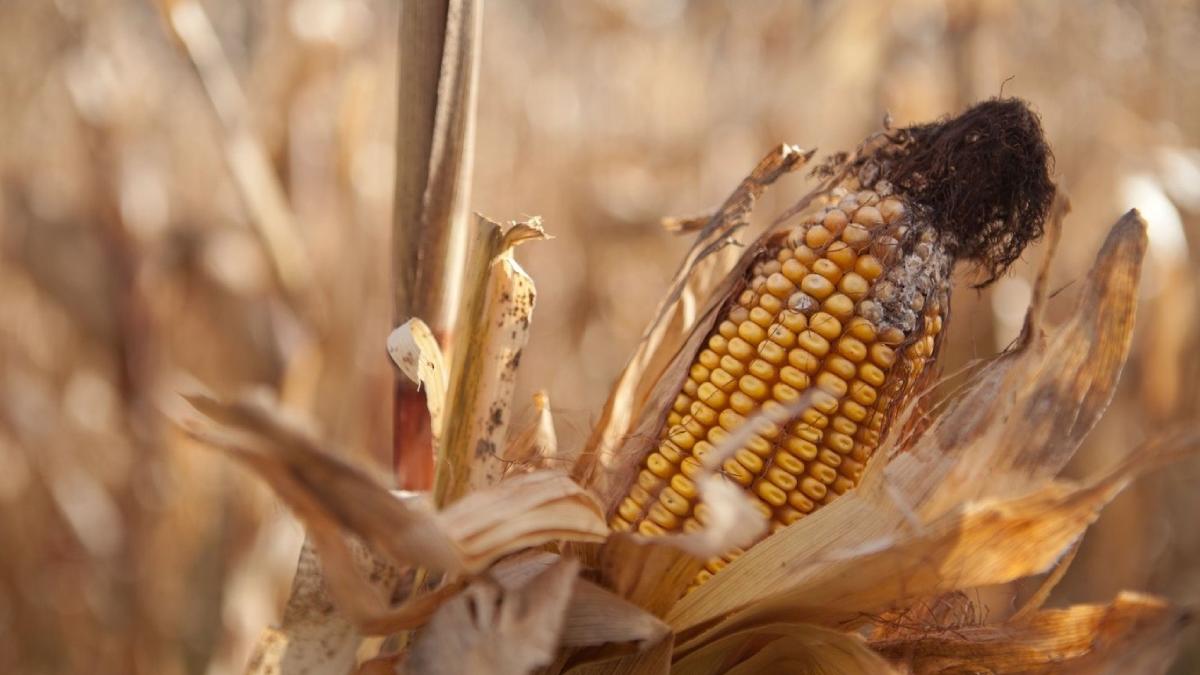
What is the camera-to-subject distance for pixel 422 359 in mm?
1093

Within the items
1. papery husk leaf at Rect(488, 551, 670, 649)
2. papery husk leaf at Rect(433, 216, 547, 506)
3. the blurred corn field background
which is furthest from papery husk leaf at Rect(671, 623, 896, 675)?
the blurred corn field background

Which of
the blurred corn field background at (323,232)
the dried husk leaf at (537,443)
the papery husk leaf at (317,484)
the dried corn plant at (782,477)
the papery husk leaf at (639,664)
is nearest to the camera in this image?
the papery husk leaf at (317,484)

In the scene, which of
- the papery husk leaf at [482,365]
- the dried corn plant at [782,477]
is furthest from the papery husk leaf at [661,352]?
the papery husk leaf at [482,365]

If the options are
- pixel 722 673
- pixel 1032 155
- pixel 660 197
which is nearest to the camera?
pixel 722 673

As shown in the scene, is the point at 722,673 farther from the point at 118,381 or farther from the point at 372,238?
the point at 118,381

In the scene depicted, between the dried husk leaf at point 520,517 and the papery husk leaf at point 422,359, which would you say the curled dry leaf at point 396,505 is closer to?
the dried husk leaf at point 520,517

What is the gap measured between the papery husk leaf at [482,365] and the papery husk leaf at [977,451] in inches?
11.6

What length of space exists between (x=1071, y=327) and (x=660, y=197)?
12.1ft

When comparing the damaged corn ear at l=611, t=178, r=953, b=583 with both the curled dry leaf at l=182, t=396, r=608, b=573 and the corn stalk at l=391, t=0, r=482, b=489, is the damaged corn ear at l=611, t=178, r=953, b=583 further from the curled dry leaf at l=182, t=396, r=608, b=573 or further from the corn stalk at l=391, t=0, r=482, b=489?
the corn stalk at l=391, t=0, r=482, b=489

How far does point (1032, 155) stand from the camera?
1.17 m

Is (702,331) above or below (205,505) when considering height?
above

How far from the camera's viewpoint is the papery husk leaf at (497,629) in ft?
2.69

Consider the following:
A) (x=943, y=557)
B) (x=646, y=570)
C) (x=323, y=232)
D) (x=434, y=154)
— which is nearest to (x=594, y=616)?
(x=646, y=570)

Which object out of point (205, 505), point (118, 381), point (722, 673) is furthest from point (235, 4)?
point (722, 673)
